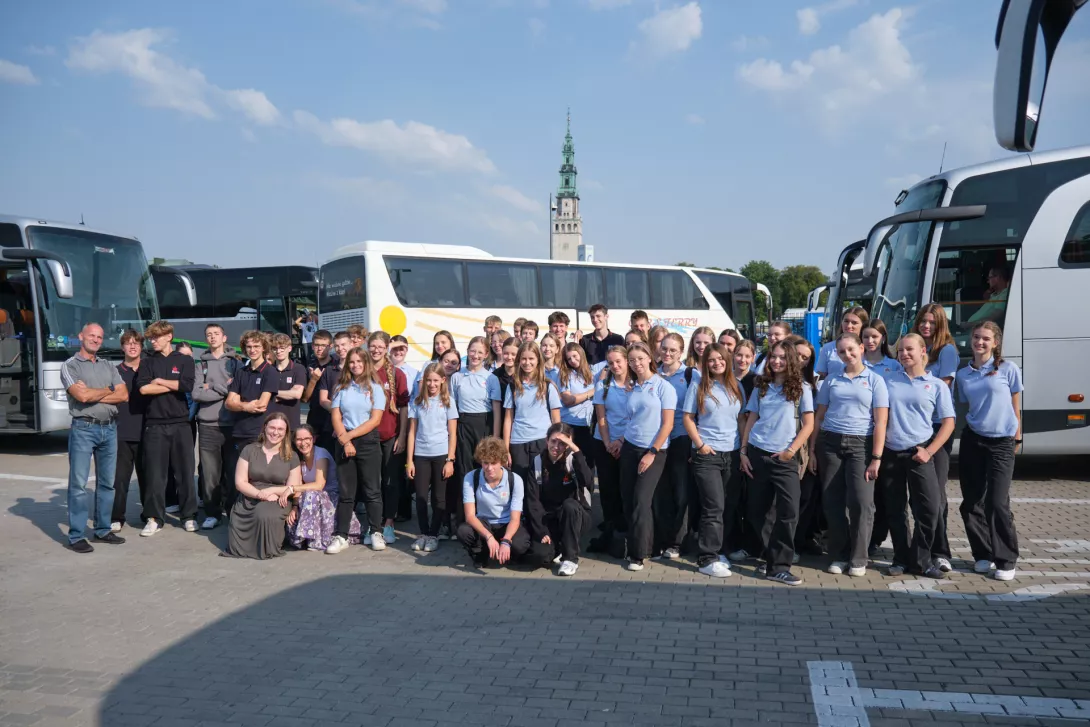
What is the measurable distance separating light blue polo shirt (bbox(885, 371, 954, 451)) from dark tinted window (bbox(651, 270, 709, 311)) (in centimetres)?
1460

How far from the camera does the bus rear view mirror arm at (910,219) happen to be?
30.3ft

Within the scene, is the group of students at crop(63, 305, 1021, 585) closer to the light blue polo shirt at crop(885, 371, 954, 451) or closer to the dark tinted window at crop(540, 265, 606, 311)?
the light blue polo shirt at crop(885, 371, 954, 451)

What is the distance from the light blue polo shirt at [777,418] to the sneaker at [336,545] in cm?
358

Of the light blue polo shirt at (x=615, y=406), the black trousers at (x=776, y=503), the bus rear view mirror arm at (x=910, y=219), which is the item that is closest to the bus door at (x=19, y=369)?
the light blue polo shirt at (x=615, y=406)

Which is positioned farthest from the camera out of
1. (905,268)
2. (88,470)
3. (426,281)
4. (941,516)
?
(426,281)

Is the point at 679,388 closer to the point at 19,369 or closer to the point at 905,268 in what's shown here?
the point at 905,268

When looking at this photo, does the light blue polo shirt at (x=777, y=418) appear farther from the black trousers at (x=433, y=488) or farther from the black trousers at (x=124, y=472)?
the black trousers at (x=124, y=472)

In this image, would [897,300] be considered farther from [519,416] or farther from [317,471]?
[317,471]

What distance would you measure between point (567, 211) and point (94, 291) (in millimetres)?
99573

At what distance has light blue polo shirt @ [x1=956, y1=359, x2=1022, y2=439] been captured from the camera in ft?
19.5

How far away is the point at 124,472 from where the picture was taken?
24.8 feet

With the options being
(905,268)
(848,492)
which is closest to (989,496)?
(848,492)

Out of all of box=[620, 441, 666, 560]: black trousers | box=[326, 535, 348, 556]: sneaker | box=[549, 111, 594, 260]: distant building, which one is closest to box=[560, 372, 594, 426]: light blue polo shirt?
box=[620, 441, 666, 560]: black trousers

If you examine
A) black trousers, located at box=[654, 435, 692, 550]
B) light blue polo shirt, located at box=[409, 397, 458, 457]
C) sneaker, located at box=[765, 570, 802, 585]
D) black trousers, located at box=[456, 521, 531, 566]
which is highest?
light blue polo shirt, located at box=[409, 397, 458, 457]
